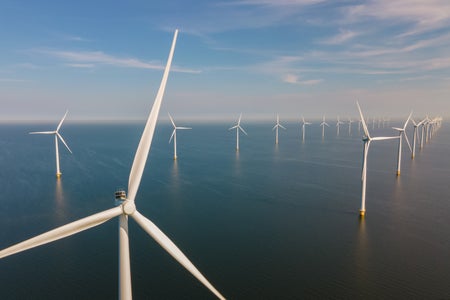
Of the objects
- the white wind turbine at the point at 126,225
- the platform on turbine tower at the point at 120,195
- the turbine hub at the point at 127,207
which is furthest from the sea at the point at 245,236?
the platform on turbine tower at the point at 120,195

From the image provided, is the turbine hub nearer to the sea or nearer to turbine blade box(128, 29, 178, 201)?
turbine blade box(128, 29, 178, 201)

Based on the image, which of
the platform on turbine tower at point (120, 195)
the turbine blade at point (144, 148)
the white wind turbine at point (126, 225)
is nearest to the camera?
the white wind turbine at point (126, 225)

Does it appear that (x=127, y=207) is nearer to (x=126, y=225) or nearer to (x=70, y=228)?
(x=126, y=225)

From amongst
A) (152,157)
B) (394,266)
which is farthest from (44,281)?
(152,157)

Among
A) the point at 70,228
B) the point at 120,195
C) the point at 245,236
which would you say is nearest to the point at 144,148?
the point at 120,195

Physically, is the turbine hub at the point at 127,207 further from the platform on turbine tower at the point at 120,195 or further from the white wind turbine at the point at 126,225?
the platform on turbine tower at the point at 120,195

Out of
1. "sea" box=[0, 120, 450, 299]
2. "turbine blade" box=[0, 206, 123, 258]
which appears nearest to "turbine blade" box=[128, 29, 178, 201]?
"turbine blade" box=[0, 206, 123, 258]

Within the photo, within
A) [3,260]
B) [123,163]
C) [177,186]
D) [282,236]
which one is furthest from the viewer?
[123,163]

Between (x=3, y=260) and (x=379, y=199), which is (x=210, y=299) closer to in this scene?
(x=3, y=260)
